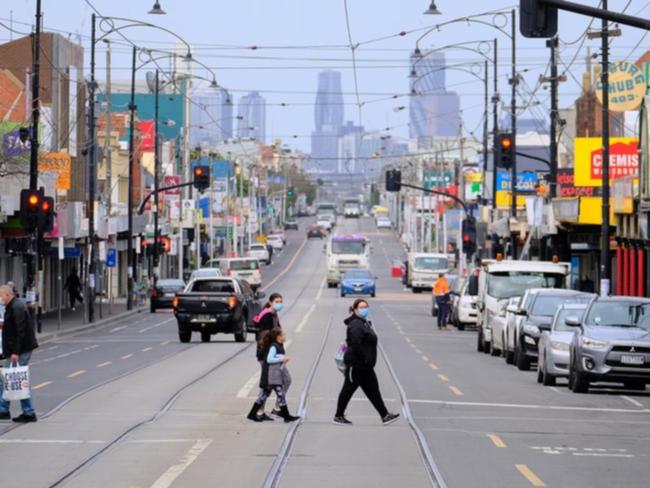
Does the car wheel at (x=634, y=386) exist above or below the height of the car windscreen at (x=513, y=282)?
below

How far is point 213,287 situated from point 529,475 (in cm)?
3151

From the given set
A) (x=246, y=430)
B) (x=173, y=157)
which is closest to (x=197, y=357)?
(x=246, y=430)

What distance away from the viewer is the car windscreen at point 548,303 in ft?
116

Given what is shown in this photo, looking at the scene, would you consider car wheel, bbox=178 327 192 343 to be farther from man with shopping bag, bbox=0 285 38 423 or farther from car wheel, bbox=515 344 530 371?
man with shopping bag, bbox=0 285 38 423

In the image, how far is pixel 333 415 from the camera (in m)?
23.0

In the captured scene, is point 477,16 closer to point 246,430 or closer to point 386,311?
point 386,311

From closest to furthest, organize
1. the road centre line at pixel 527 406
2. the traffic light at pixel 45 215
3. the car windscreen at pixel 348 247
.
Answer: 1. the road centre line at pixel 527 406
2. the traffic light at pixel 45 215
3. the car windscreen at pixel 348 247

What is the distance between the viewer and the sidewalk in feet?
180

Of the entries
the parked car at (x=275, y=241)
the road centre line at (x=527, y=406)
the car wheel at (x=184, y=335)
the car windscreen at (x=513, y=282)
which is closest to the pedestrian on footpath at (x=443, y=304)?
the car windscreen at (x=513, y=282)

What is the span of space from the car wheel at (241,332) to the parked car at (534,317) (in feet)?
36.7

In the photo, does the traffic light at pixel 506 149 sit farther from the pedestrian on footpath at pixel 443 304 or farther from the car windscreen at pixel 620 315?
the car windscreen at pixel 620 315

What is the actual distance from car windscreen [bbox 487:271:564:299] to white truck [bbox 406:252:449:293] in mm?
55050

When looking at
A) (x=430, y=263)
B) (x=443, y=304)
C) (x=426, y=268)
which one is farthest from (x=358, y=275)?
(x=443, y=304)

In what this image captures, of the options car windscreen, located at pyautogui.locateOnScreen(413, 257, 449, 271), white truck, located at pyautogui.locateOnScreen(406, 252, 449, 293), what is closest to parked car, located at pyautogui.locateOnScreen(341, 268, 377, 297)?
white truck, located at pyautogui.locateOnScreen(406, 252, 449, 293)
